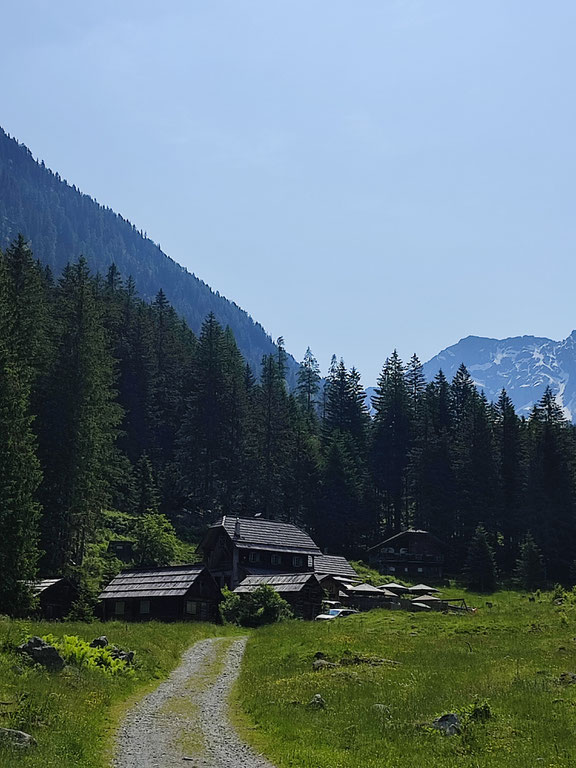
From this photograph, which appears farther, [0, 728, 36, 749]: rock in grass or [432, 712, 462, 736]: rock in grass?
[432, 712, 462, 736]: rock in grass

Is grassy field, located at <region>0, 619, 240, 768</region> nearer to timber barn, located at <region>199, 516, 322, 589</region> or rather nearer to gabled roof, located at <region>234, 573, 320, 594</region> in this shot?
gabled roof, located at <region>234, 573, 320, 594</region>

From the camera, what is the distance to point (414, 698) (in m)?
21.0

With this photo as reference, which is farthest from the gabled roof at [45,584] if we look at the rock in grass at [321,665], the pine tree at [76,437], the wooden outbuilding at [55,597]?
the rock in grass at [321,665]

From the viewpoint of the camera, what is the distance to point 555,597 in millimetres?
57812

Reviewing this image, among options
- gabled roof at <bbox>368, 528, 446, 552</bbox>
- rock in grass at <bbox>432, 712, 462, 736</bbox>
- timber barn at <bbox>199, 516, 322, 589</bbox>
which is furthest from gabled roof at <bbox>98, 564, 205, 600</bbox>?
gabled roof at <bbox>368, 528, 446, 552</bbox>

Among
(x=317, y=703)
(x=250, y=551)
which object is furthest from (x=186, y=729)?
(x=250, y=551)

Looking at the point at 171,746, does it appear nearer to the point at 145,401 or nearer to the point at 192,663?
the point at 192,663

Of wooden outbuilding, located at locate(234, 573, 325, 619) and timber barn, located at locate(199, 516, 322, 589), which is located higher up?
timber barn, located at locate(199, 516, 322, 589)

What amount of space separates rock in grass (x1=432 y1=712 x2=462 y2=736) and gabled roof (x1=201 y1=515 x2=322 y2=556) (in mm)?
52961

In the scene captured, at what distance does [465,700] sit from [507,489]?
255 ft

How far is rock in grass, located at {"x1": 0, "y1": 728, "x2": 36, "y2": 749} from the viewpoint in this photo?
14144mm

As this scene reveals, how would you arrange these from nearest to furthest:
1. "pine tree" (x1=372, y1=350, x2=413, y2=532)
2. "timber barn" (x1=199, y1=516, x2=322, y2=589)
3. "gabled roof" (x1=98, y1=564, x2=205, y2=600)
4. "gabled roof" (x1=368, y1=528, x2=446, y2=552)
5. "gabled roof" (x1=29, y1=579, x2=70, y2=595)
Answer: "gabled roof" (x1=29, y1=579, x2=70, y2=595), "gabled roof" (x1=98, y1=564, x2=205, y2=600), "timber barn" (x1=199, y1=516, x2=322, y2=589), "gabled roof" (x1=368, y1=528, x2=446, y2=552), "pine tree" (x1=372, y1=350, x2=413, y2=532)

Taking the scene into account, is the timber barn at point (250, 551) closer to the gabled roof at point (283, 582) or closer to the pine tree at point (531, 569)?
the gabled roof at point (283, 582)

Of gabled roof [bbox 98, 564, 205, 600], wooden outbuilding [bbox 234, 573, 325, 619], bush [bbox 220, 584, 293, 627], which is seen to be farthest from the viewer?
wooden outbuilding [bbox 234, 573, 325, 619]
